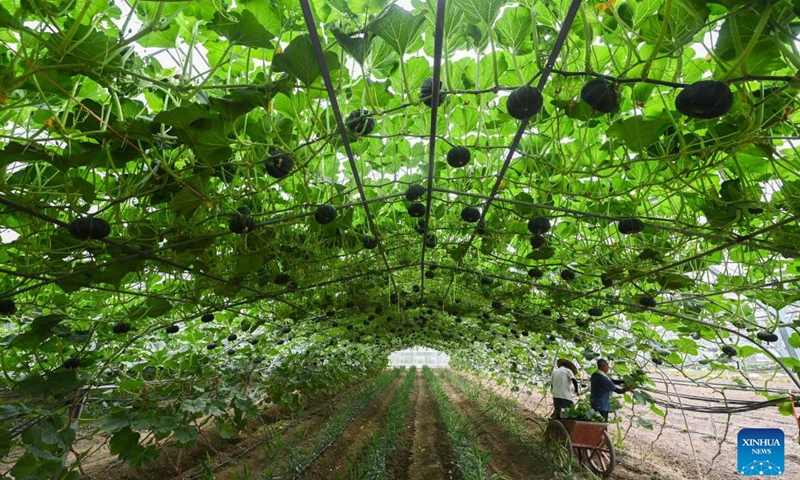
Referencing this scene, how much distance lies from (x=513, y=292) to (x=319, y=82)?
12.7 ft

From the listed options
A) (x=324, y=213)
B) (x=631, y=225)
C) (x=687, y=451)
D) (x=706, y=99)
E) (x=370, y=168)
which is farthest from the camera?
(x=687, y=451)

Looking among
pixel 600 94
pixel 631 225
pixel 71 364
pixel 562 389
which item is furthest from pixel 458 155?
pixel 562 389

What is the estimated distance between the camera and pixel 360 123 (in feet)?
6.03

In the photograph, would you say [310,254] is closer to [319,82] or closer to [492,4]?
[319,82]

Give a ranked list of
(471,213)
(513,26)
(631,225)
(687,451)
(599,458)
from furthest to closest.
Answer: (687,451) < (599,458) < (471,213) < (631,225) < (513,26)

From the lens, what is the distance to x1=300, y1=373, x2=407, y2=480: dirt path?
5.53m

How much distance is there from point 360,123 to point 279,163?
426mm

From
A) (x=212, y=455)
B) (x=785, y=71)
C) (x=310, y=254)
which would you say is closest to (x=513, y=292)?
(x=310, y=254)

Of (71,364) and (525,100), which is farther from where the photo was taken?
(71,364)

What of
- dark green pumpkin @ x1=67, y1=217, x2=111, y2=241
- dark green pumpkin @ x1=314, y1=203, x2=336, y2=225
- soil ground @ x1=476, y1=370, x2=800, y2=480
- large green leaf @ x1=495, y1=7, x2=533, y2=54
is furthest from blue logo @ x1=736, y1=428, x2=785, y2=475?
dark green pumpkin @ x1=67, y1=217, x2=111, y2=241

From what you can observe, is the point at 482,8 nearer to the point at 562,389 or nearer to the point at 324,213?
the point at 324,213

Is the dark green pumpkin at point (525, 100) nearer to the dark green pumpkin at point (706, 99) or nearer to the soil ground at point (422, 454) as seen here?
the dark green pumpkin at point (706, 99)

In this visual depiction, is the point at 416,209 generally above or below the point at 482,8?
below

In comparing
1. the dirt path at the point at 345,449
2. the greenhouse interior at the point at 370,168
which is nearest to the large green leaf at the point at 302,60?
the greenhouse interior at the point at 370,168
